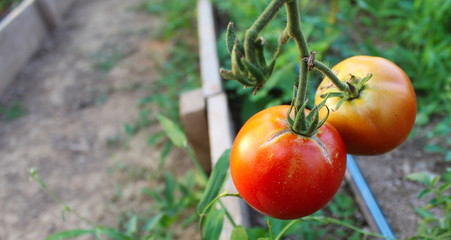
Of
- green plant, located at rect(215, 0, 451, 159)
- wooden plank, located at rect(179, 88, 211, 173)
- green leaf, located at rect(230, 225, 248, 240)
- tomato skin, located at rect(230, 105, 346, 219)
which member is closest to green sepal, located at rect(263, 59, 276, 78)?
tomato skin, located at rect(230, 105, 346, 219)

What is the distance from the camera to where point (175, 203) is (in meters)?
1.51

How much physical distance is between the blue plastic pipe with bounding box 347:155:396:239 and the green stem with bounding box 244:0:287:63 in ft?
2.37

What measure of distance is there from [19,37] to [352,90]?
3.05 meters

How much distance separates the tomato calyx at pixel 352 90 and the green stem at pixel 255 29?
0.63ft

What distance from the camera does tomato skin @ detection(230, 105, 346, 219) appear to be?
55 centimetres

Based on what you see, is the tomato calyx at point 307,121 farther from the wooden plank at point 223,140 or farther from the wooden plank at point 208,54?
the wooden plank at point 208,54

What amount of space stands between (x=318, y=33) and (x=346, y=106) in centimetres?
131

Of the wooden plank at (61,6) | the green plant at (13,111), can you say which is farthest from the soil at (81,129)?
the wooden plank at (61,6)

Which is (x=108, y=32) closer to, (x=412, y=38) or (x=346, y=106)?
(x=412, y=38)

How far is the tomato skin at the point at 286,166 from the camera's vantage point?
55 centimetres

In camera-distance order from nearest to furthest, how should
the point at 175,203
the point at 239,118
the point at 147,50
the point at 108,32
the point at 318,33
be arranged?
the point at 175,203, the point at 239,118, the point at 318,33, the point at 147,50, the point at 108,32

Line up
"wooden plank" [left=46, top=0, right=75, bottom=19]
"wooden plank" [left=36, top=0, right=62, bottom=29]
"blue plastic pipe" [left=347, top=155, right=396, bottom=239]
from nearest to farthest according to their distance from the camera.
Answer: "blue plastic pipe" [left=347, top=155, right=396, bottom=239]
"wooden plank" [left=36, top=0, right=62, bottom=29]
"wooden plank" [left=46, top=0, right=75, bottom=19]

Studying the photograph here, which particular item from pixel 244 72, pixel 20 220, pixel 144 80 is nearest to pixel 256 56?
pixel 244 72

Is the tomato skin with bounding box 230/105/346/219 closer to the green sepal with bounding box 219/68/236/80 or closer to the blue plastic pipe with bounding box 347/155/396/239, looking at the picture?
the green sepal with bounding box 219/68/236/80
